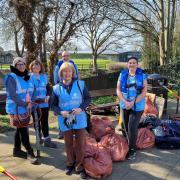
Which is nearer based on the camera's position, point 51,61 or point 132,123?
point 132,123

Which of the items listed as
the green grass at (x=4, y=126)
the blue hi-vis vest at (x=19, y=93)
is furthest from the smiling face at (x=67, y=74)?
the green grass at (x=4, y=126)

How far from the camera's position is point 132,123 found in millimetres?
5352

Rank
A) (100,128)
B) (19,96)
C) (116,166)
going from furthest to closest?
(100,128) < (116,166) < (19,96)

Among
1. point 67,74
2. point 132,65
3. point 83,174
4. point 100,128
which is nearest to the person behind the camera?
point 67,74

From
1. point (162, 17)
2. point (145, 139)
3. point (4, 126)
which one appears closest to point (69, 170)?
point (145, 139)

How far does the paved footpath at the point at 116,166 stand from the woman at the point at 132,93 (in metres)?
0.34

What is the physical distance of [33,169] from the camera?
4867 mm

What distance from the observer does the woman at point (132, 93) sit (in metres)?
5.29

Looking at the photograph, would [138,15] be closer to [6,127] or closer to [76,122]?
[6,127]

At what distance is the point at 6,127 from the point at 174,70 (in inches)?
377

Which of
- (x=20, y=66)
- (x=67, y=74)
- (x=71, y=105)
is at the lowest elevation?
(x=71, y=105)

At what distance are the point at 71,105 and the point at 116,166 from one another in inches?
48.7

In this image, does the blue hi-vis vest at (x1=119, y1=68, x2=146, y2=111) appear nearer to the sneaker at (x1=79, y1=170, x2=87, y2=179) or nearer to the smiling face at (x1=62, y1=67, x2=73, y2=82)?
the smiling face at (x1=62, y1=67, x2=73, y2=82)

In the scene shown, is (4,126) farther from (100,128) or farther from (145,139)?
(145,139)
